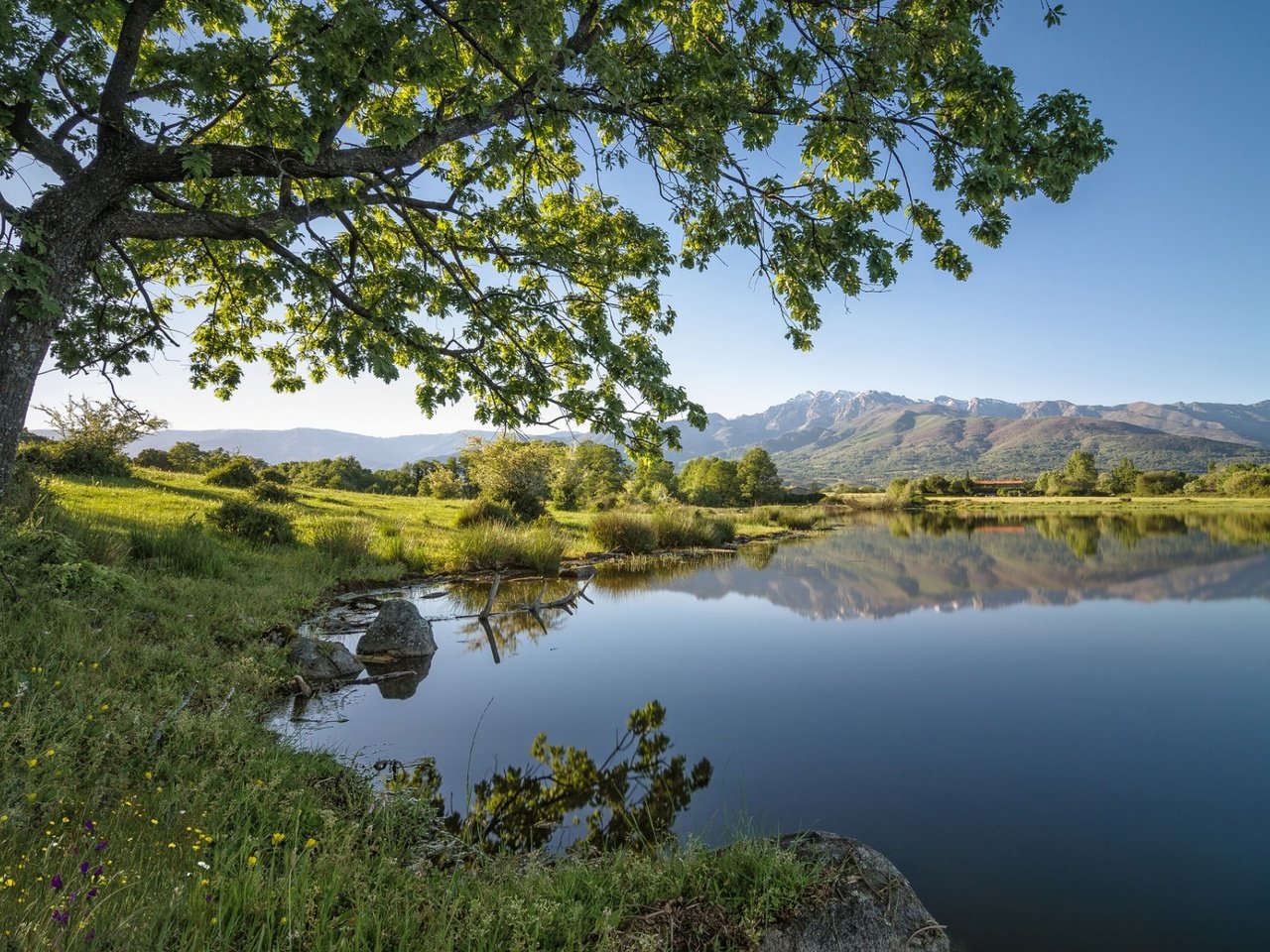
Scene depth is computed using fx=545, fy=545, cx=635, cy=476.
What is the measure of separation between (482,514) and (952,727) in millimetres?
19485

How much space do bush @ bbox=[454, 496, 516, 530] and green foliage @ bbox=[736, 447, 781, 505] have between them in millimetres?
38551

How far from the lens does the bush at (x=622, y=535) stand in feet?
73.3

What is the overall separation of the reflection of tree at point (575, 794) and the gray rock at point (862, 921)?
133cm

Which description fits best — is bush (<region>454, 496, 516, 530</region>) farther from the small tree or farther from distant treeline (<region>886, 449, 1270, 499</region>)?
distant treeline (<region>886, 449, 1270, 499</region>)

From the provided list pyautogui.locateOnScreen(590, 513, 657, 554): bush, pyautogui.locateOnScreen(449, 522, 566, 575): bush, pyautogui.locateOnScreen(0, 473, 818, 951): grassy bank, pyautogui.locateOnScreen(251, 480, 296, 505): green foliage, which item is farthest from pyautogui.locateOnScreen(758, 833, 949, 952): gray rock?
pyautogui.locateOnScreen(251, 480, 296, 505): green foliage

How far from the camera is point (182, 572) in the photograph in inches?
373

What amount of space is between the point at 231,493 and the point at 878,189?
25.9m

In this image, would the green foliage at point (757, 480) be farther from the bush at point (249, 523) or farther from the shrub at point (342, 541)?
the bush at point (249, 523)

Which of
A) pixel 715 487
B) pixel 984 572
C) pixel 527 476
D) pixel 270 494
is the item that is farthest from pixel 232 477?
pixel 715 487

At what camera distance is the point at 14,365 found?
4.39m

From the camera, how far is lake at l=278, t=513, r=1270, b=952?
3873 mm

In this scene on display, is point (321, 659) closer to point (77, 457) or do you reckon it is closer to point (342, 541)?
point (342, 541)

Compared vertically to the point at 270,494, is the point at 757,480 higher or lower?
higher

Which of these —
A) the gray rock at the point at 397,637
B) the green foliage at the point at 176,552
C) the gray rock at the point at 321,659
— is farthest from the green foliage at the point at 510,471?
the gray rock at the point at 321,659
